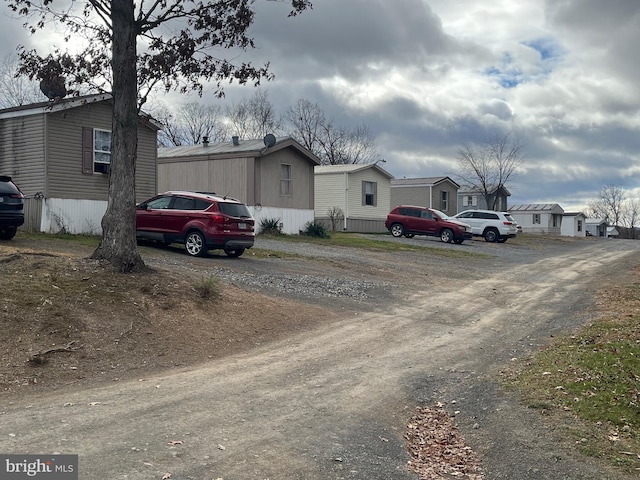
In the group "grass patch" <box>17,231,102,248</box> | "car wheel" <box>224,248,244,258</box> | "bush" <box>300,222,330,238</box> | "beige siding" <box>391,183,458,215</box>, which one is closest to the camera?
"grass patch" <box>17,231,102,248</box>

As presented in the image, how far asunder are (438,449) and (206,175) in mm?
24395

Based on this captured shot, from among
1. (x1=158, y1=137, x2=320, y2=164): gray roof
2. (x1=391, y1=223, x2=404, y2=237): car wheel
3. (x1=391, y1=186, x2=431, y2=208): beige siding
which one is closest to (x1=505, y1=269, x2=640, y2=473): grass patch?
(x1=158, y1=137, x2=320, y2=164): gray roof

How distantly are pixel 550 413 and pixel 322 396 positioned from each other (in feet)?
7.78

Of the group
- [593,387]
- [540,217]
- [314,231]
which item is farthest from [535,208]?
[593,387]

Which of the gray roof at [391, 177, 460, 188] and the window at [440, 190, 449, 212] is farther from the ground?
the gray roof at [391, 177, 460, 188]

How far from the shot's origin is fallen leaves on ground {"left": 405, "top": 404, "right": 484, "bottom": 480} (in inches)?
223

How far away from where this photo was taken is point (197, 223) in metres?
18.3

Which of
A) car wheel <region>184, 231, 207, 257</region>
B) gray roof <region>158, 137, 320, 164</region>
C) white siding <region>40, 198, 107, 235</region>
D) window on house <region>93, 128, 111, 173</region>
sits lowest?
car wheel <region>184, 231, 207, 257</region>

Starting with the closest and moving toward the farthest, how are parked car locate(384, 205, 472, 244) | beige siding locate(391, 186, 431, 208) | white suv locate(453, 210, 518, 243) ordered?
parked car locate(384, 205, 472, 244) → white suv locate(453, 210, 518, 243) → beige siding locate(391, 186, 431, 208)

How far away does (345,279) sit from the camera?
17.3 m

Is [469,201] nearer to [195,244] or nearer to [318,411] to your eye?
[195,244]

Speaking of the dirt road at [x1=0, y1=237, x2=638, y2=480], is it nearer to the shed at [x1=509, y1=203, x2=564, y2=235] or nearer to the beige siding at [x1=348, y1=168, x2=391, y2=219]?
the beige siding at [x1=348, y1=168, x2=391, y2=219]

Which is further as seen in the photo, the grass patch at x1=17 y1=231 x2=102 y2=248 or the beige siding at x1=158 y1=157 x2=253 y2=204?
the beige siding at x1=158 y1=157 x2=253 y2=204

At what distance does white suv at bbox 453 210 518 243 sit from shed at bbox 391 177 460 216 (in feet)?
34.6
